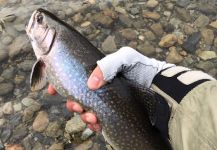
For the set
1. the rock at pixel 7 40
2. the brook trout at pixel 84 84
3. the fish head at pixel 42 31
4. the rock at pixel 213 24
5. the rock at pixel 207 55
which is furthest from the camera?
the rock at pixel 213 24

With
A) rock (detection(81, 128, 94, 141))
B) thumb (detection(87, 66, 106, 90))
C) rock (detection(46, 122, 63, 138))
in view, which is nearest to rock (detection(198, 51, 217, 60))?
rock (detection(81, 128, 94, 141))

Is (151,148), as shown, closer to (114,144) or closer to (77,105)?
(114,144)

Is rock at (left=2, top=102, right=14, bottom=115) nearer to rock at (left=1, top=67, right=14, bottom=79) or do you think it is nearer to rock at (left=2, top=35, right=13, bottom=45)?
rock at (left=1, top=67, right=14, bottom=79)

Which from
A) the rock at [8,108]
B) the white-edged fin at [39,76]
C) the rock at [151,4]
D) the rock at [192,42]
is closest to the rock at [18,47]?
the rock at [8,108]

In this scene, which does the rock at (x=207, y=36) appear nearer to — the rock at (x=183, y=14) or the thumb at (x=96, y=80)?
the rock at (x=183, y=14)

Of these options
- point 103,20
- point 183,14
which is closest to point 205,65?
point 183,14

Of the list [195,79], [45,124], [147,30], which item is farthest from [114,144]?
[147,30]
